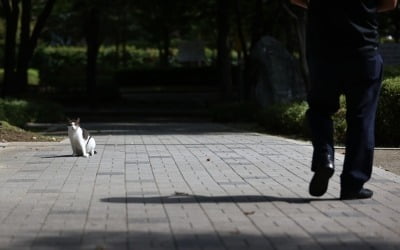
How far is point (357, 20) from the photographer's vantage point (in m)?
7.12

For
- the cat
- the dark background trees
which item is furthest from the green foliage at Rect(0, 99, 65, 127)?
the cat

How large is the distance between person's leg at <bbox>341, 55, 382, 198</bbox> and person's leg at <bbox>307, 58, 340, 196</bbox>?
0.15 m

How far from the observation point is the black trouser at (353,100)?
7117mm

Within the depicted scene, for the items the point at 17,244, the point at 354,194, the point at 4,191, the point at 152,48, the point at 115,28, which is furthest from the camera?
the point at 152,48

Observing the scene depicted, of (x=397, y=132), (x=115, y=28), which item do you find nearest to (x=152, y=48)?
(x=115, y=28)

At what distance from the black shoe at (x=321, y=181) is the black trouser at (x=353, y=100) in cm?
10

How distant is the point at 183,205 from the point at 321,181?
47.2 inches

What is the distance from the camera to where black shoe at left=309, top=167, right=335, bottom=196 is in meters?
7.04

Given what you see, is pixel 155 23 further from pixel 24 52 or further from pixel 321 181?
pixel 321 181

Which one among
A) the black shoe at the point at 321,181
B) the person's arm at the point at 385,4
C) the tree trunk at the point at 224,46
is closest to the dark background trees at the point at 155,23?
the tree trunk at the point at 224,46

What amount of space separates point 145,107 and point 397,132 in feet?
66.0

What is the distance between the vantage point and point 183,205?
706 centimetres

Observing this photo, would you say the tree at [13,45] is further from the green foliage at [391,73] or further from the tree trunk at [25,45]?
the green foliage at [391,73]

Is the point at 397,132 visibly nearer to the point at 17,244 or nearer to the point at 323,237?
the point at 323,237
